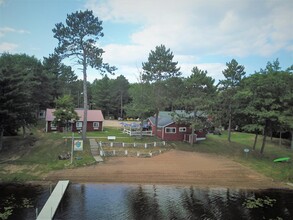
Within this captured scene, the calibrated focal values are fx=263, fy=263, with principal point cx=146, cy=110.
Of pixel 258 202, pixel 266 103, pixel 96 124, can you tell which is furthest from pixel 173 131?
pixel 258 202

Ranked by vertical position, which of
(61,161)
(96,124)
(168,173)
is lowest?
(168,173)

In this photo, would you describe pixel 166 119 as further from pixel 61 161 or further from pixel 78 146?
pixel 61 161

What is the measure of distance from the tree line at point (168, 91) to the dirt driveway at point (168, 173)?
30.5 ft

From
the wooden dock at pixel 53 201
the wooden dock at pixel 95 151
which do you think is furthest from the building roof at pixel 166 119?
the wooden dock at pixel 53 201

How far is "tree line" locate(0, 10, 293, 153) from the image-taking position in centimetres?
3094

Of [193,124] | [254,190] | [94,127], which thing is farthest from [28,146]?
[254,190]

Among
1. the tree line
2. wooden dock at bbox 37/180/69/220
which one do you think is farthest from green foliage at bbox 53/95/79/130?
wooden dock at bbox 37/180/69/220

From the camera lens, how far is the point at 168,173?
25875 millimetres

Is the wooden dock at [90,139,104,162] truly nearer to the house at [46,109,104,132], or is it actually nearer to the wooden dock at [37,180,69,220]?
the wooden dock at [37,180,69,220]

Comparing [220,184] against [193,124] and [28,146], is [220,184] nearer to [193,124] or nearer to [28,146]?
[193,124]

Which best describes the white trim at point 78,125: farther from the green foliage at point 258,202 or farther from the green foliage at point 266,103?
the green foliage at point 258,202

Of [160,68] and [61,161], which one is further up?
[160,68]

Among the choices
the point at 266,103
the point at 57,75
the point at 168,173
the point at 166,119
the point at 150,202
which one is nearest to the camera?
the point at 150,202

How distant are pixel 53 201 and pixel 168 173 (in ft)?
37.9
